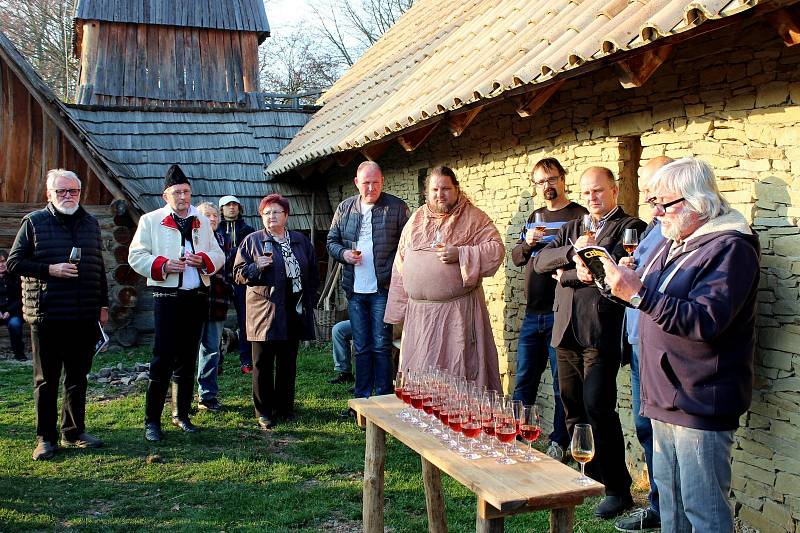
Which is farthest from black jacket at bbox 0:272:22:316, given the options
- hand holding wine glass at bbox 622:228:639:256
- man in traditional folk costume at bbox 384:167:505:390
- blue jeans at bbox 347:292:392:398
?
hand holding wine glass at bbox 622:228:639:256

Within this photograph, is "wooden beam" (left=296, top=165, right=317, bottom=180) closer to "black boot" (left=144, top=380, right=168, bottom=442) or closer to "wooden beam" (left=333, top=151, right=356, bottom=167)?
"wooden beam" (left=333, top=151, right=356, bottom=167)

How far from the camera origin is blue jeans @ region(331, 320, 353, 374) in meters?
8.04

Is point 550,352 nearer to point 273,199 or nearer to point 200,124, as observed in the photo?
point 273,199

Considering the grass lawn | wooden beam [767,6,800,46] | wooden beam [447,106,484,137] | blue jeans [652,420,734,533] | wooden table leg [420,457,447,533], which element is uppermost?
wooden beam [447,106,484,137]

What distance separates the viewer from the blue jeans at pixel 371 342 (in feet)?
21.0

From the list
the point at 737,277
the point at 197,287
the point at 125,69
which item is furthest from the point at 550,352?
the point at 125,69

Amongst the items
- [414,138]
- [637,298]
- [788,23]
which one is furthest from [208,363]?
[788,23]

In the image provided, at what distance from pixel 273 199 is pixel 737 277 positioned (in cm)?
428

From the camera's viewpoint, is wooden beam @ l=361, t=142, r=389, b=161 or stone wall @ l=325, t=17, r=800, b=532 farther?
wooden beam @ l=361, t=142, r=389, b=161

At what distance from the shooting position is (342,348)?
8094 millimetres

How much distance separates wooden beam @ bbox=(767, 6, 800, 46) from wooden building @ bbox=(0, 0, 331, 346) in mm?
8762

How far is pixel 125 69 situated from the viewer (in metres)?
16.2

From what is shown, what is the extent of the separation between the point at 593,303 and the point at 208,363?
4096 mm

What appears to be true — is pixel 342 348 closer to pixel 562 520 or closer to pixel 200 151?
pixel 562 520
